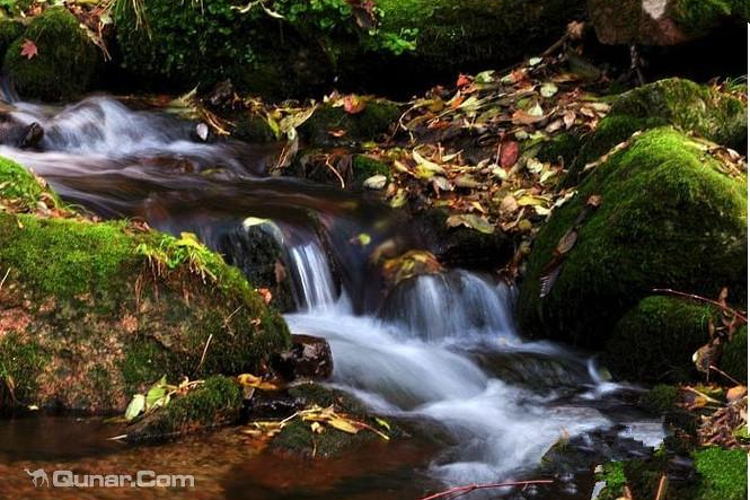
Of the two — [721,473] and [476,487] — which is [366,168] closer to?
[476,487]

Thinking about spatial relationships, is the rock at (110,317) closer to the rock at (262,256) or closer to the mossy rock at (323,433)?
the mossy rock at (323,433)

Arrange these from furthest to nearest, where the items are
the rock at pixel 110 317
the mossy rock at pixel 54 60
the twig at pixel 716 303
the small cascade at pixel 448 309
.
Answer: the mossy rock at pixel 54 60 < the small cascade at pixel 448 309 < the twig at pixel 716 303 < the rock at pixel 110 317

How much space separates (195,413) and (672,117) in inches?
174

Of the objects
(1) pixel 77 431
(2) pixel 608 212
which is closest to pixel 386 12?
(2) pixel 608 212

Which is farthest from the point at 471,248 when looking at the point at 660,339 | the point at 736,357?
the point at 736,357

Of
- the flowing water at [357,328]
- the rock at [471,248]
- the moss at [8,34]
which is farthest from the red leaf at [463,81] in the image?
the moss at [8,34]

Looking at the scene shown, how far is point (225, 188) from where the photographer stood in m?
7.62

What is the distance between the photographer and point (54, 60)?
959 cm

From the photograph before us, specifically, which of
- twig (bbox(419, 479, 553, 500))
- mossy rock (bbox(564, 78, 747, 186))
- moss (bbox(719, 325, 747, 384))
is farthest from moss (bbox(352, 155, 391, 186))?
twig (bbox(419, 479, 553, 500))

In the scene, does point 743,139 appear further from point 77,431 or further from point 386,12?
point 77,431

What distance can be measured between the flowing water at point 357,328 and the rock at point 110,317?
0.32 m

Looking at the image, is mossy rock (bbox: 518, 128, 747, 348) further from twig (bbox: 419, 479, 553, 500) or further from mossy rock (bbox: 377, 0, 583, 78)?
mossy rock (bbox: 377, 0, 583, 78)

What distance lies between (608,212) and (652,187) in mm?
310

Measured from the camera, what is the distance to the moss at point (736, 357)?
468cm
